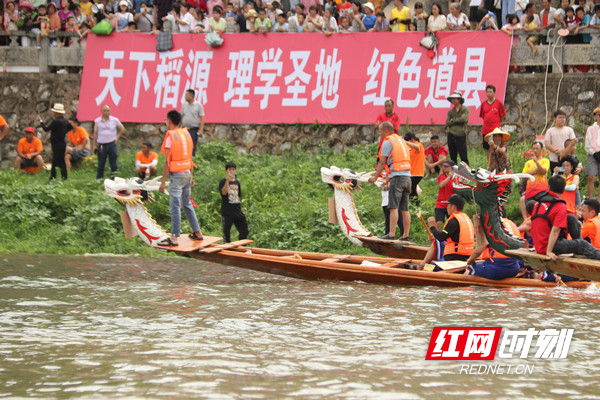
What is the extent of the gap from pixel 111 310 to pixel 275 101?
31.9 feet

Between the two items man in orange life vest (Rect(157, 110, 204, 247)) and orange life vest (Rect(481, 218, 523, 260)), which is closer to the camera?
orange life vest (Rect(481, 218, 523, 260))

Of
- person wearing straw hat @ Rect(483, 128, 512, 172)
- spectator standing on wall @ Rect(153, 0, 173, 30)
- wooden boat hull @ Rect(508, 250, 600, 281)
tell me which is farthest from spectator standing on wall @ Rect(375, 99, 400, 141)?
spectator standing on wall @ Rect(153, 0, 173, 30)

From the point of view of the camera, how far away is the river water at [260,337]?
22.7 ft

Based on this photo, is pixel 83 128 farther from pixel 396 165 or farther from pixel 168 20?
pixel 396 165

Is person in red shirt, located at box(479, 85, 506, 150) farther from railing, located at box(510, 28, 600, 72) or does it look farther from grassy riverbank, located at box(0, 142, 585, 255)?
railing, located at box(510, 28, 600, 72)

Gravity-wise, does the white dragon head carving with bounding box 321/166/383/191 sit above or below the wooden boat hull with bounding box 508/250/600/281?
above

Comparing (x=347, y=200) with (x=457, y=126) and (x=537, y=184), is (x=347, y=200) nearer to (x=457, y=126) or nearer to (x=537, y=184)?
(x=537, y=184)

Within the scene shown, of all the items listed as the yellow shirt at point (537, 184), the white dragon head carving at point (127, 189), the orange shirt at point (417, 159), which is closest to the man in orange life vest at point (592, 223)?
the yellow shirt at point (537, 184)

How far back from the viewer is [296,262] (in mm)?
12016

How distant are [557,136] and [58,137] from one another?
32.3ft

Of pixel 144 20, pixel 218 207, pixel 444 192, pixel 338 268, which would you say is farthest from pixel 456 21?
pixel 338 268

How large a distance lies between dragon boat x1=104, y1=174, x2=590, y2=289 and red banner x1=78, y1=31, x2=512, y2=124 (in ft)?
19.9

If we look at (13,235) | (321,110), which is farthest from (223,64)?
(13,235)

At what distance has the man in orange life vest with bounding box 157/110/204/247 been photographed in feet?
40.1
